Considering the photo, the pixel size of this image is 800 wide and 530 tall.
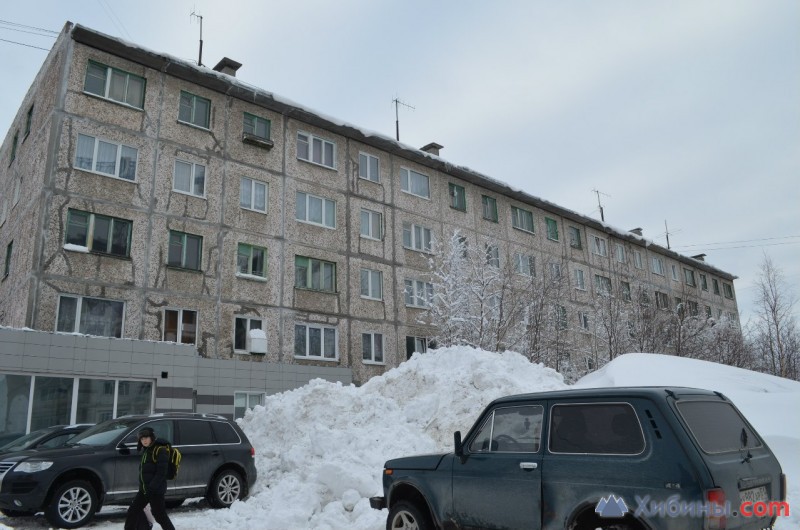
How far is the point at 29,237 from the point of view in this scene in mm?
17922

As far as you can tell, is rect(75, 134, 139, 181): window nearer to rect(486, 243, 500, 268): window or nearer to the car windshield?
the car windshield

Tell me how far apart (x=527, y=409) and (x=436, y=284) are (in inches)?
782

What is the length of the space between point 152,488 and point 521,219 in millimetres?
27437

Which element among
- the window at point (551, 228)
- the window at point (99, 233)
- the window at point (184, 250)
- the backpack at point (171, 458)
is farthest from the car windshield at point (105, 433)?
the window at point (551, 228)

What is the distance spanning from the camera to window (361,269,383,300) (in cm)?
2484

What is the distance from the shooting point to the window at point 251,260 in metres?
21.3

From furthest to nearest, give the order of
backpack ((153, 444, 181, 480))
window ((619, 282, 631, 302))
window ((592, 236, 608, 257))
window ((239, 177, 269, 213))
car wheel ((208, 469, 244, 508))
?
window ((592, 236, 608, 257)), window ((619, 282, 631, 302)), window ((239, 177, 269, 213)), car wheel ((208, 469, 244, 508)), backpack ((153, 444, 181, 480))

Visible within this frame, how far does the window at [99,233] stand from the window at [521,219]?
64.5 ft

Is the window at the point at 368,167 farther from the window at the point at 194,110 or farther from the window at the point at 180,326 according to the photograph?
the window at the point at 180,326

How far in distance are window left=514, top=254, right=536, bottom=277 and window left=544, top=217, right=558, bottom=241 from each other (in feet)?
8.89

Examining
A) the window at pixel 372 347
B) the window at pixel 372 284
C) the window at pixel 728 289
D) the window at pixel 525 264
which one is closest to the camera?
the window at pixel 372 347

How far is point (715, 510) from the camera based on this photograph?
4508mm

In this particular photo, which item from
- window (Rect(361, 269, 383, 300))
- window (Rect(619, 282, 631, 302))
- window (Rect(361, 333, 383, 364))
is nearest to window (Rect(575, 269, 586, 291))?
window (Rect(619, 282, 631, 302))

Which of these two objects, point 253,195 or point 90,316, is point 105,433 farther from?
point 253,195
